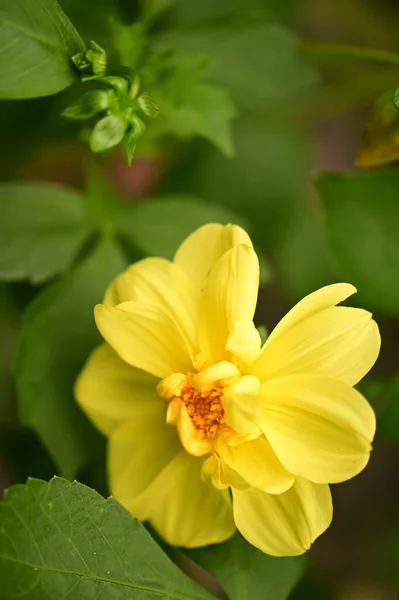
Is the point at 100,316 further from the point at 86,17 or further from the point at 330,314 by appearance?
the point at 86,17

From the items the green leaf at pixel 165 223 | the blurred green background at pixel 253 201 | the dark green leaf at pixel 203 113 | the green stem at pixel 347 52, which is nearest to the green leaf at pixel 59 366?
the blurred green background at pixel 253 201

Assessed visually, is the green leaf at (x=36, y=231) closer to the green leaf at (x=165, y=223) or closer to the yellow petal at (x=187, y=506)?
the green leaf at (x=165, y=223)

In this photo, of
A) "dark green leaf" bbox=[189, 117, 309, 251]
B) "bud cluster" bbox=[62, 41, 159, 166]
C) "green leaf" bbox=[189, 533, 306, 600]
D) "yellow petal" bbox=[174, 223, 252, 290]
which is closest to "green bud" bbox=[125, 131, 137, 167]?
"bud cluster" bbox=[62, 41, 159, 166]

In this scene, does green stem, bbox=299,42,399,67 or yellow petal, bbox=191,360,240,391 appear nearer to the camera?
yellow petal, bbox=191,360,240,391

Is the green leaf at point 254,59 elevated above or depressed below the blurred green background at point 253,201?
above

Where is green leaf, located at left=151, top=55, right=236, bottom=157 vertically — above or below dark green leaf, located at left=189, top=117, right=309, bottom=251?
above

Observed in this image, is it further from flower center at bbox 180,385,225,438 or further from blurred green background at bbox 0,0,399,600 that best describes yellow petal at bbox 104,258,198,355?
blurred green background at bbox 0,0,399,600

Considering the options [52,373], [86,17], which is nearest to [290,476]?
[52,373]
